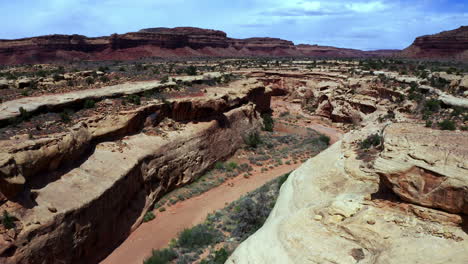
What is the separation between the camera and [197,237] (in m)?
14.1

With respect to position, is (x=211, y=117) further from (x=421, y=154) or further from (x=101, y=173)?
(x=421, y=154)

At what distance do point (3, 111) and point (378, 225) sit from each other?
18.6 meters

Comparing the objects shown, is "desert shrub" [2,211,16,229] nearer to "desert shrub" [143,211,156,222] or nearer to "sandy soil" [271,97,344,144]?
"desert shrub" [143,211,156,222]

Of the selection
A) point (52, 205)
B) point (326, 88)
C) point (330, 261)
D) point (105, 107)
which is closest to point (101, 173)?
point (52, 205)

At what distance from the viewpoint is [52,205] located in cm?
1203

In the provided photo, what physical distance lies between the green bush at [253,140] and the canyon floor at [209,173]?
100 mm

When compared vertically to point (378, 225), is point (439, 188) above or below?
above

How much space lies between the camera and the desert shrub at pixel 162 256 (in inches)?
500

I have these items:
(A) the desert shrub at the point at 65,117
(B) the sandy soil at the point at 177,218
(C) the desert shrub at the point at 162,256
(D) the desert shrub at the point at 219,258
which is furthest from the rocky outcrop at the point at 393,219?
(A) the desert shrub at the point at 65,117

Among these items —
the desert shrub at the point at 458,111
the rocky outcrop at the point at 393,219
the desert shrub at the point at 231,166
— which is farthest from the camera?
the desert shrub at the point at 231,166

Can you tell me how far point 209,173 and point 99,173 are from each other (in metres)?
8.83

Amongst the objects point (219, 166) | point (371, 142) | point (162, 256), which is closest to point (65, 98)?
point (219, 166)

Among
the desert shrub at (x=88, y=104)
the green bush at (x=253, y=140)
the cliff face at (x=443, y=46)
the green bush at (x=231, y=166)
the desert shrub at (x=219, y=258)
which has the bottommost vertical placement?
the green bush at (x=231, y=166)

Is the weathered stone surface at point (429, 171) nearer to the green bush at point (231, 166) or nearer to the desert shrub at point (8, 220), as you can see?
the desert shrub at point (8, 220)
